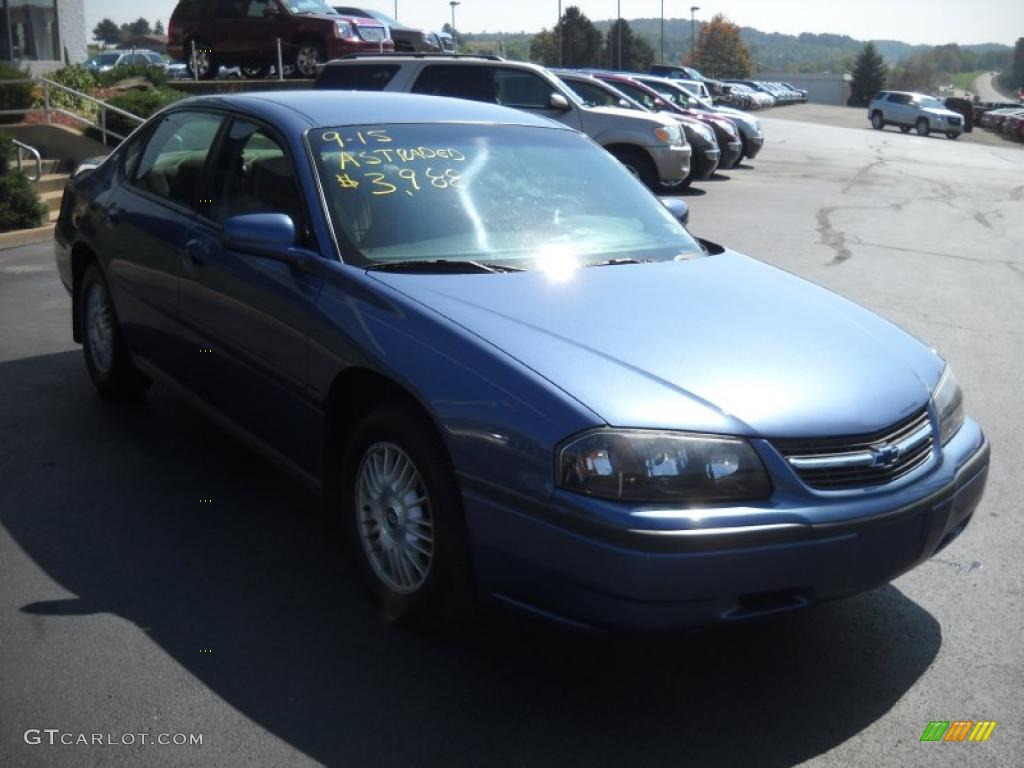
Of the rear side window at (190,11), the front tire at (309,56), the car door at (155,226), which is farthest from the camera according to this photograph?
the rear side window at (190,11)

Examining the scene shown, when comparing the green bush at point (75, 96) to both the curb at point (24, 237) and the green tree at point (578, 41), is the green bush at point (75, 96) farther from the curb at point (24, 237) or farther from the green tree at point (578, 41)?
the green tree at point (578, 41)

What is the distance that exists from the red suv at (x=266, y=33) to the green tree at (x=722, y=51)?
403 feet

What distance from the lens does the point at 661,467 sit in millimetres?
3244

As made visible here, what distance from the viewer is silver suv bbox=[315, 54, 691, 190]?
15.3m

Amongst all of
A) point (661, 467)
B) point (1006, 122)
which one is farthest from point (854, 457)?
point (1006, 122)

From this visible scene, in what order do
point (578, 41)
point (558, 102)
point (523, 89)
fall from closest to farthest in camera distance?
point (558, 102) < point (523, 89) < point (578, 41)

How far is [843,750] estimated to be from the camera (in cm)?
328

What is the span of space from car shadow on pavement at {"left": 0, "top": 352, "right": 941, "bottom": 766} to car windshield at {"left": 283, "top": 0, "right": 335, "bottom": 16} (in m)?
21.2

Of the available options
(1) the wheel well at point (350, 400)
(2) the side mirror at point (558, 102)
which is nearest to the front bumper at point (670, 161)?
(2) the side mirror at point (558, 102)

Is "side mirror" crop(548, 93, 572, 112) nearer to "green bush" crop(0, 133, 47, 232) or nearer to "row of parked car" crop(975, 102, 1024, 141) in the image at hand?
"green bush" crop(0, 133, 47, 232)

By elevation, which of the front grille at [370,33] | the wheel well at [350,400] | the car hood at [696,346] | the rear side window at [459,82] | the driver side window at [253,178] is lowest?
the wheel well at [350,400]

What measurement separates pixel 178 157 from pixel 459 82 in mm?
10126

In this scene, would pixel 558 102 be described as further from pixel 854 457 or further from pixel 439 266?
pixel 854 457

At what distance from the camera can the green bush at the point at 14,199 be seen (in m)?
12.1
